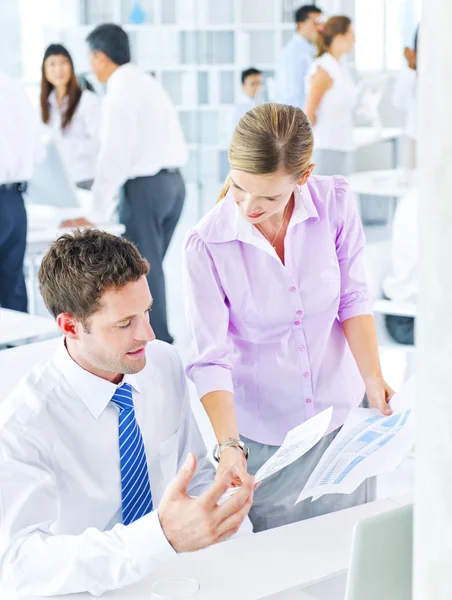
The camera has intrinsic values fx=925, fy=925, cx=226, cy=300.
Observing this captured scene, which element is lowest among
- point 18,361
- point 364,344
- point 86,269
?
point 18,361

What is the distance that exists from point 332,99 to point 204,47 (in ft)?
3.66

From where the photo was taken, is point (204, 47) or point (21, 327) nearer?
point (21, 327)

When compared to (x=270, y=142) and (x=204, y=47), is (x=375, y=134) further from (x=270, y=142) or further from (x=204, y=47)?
(x=270, y=142)

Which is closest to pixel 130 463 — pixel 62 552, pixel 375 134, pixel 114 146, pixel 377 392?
pixel 62 552

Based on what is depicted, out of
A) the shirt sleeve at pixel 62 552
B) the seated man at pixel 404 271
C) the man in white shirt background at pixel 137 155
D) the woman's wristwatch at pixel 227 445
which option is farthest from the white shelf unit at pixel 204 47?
the shirt sleeve at pixel 62 552

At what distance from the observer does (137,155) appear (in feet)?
15.4

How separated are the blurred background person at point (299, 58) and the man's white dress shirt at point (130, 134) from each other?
189 centimetres

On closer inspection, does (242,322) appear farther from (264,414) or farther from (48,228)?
(48,228)

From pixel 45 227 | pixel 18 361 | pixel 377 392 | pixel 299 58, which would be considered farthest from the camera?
pixel 299 58

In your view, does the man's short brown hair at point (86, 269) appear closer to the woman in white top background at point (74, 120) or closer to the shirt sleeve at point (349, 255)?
the shirt sleeve at point (349, 255)

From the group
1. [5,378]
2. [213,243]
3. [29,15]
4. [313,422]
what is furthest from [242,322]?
[29,15]

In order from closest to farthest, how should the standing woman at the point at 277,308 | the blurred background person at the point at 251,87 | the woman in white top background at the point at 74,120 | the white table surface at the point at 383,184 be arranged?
the standing woman at the point at 277,308 → the white table surface at the point at 383,184 → the woman in white top background at the point at 74,120 → the blurred background person at the point at 251,87

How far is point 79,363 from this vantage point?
5.40 ft

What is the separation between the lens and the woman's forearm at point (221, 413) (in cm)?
174
